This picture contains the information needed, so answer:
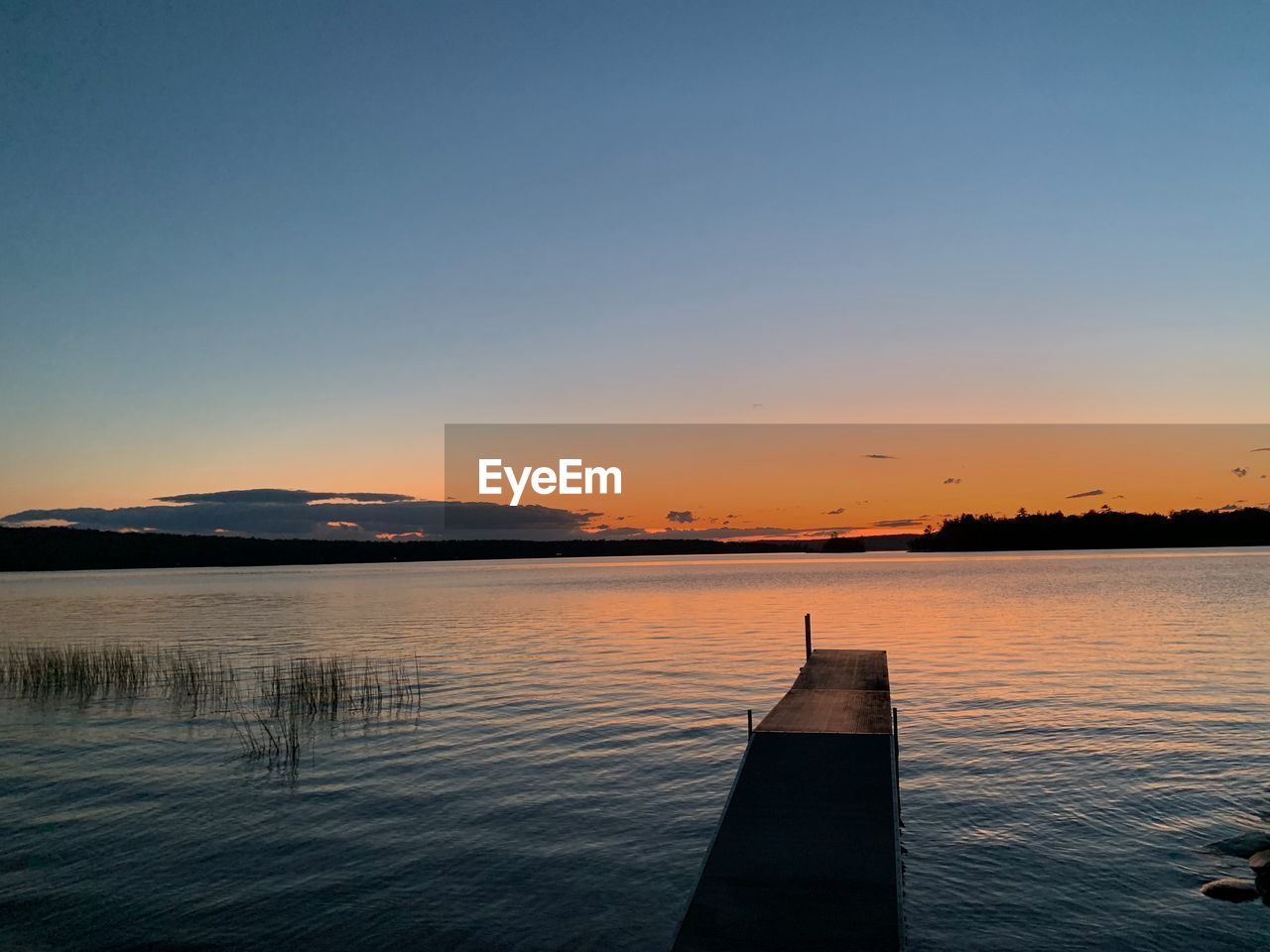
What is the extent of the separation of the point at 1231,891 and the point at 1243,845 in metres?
2.32

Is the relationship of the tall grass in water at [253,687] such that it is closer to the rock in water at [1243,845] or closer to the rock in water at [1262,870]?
the rock in water at [1243,845]

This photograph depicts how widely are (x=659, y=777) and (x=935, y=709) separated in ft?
40.2

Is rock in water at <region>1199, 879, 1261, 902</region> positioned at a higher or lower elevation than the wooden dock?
lower

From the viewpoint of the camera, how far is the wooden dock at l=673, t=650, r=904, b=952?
33.3ft

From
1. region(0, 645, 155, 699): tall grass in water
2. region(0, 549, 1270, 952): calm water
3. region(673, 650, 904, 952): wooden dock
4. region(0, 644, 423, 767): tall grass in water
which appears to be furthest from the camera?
region(0, 645, 155, 699): tall grass in water

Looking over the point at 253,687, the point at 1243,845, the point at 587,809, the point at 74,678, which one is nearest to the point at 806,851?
the point at 587,809

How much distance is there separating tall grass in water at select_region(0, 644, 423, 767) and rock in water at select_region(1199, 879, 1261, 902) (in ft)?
64.4

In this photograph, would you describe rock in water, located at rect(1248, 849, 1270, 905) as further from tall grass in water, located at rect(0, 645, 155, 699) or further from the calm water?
tall grass in water, located at rect(0, 645, 155, 699)

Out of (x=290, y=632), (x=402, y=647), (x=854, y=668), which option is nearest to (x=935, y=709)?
(x=854, y=668)

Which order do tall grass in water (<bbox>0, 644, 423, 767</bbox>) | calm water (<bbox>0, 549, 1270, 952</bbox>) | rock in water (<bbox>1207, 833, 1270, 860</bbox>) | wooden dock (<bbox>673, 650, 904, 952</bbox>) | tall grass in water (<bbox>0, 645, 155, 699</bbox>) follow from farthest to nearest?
tall grass in water (<bbox>0, 645, 155, 699</bbox>)
tall grass in water (<bbox>0, 644, 423, 767</bbox>)
rock in water (<bbox>1207, 833, 1270, 860</bbox>)
calm water (<bbox>0, 549, 1270, 952</bbox>)
wooden dock (<bbox>673, 650, 904, 952</bbox>)

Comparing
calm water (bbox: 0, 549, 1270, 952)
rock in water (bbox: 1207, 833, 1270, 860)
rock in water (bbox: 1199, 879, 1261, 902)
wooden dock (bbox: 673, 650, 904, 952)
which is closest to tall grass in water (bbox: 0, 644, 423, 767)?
calm water (bbox: 0, 549, 1270, 952)

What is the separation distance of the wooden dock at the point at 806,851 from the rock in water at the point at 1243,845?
18.4 ft

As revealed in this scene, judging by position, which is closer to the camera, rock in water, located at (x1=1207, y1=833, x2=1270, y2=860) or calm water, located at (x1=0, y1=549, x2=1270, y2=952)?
calm water, located at (x1=0, y1=549, x2=1270, y2=952)

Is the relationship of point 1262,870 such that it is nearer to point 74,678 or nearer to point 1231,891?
point 1231,891
